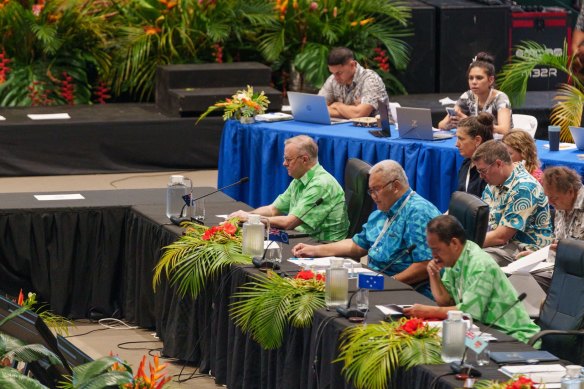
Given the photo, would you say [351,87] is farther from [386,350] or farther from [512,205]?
[386,350]

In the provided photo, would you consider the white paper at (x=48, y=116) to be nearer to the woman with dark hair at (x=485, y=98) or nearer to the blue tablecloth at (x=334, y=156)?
the blue tablecloth at (x=334, y=156)

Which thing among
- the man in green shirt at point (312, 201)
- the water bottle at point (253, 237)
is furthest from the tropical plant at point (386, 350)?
the man in green shirt at point (312, 201)

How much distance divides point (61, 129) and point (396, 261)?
21.3 feet

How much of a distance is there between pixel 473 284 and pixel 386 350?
689 millimetres

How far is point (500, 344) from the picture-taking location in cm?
541

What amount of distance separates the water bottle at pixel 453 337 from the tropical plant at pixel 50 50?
9.13 metres

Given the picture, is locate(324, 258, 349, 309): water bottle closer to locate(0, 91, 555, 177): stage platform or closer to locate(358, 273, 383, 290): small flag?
locate(358, 273, 383, 290): small flag

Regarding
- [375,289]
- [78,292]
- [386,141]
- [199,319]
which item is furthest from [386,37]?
[375,289]

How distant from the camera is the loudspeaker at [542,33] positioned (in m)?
15.3

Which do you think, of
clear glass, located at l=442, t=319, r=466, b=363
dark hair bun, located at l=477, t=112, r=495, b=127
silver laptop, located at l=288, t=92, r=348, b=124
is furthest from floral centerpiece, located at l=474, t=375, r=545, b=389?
silver laptop, located at l=288, t=92, r=348, b=124

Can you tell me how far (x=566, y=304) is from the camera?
20.2ft

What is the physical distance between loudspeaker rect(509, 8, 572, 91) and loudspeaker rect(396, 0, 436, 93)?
0.94 metres

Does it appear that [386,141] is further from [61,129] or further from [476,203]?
[61,129]

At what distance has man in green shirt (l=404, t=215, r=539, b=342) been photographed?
5.77m
